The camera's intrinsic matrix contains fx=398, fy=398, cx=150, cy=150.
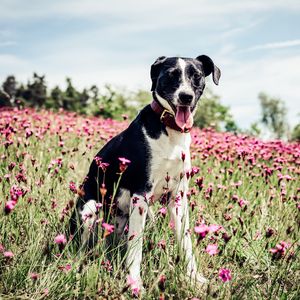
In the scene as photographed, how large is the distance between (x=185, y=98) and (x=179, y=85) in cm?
17

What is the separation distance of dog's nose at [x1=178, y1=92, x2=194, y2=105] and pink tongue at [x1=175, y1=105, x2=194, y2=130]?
Answer: 6cm

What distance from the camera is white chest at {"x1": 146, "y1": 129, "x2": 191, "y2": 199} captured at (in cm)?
344

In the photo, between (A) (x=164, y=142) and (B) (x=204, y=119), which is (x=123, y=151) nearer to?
(A) (x=164, y=142)

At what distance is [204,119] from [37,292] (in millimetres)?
33239

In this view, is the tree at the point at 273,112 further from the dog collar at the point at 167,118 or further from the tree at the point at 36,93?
the dog collar at the point at 167,118

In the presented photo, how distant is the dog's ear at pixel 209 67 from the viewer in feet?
12.8

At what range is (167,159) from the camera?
3.44 m

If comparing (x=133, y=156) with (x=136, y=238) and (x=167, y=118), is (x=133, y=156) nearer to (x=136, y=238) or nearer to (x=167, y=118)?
(x=167, y=118)

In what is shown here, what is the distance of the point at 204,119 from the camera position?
3516 cm

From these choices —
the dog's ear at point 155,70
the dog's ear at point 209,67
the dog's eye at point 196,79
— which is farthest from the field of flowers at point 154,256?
the dog's ear at point 209,67

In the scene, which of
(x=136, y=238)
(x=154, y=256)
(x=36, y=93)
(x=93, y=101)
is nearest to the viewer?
(x=136, y=238)

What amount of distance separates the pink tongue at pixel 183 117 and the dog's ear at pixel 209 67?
649 millimetres

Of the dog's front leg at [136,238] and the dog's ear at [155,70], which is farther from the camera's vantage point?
the dog's ear at [155,70]

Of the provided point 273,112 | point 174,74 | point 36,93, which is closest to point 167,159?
point 174,74
